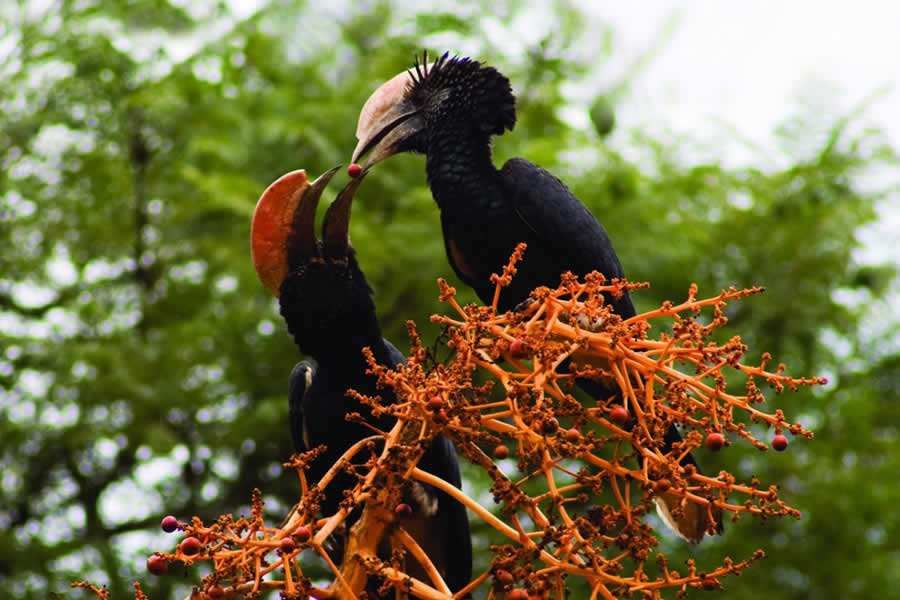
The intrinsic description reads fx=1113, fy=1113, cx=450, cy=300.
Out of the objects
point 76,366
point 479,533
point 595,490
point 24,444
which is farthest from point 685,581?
point 24,444

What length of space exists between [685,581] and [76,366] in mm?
5111

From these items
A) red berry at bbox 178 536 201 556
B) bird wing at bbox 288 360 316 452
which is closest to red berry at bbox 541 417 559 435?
red berry at bbox 178 536 201 556

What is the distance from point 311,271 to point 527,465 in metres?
1.64

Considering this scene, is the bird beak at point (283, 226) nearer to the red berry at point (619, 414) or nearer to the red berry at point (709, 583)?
the red berry at point (619, 414)

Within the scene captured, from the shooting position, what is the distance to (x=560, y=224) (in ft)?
12.3

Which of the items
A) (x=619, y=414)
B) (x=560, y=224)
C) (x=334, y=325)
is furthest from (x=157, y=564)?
(x=560, y=224)

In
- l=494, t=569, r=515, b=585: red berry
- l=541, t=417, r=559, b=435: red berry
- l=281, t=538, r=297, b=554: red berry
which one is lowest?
l=494, t=569, r=515, b=585: red berry

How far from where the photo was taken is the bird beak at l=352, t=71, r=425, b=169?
3924mm

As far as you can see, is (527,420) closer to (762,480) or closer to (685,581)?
(685,581)

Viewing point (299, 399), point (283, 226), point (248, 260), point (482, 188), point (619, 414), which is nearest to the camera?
point (619, 414)

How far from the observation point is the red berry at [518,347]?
7.35 ft

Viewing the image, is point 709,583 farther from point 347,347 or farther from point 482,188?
Answer: point 482,188

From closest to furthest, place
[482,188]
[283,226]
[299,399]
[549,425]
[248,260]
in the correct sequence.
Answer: [549,425], [283,226], [482,188], [299,399], [248,260]

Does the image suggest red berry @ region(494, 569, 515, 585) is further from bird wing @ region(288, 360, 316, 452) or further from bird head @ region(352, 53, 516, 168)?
bird head @ region(352, 53, 516, 168)
